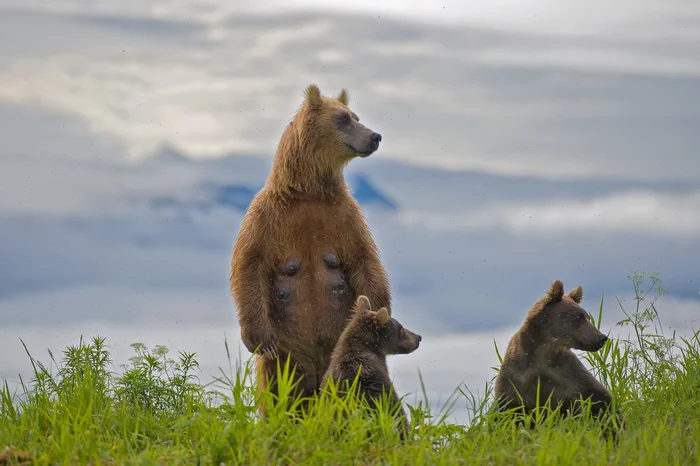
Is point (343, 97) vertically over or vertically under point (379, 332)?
over

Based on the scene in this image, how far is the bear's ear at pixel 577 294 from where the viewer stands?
25.7 ft

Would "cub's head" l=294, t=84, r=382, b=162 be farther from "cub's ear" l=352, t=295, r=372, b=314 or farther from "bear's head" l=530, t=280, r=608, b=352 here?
"bear's head" l=530, t=280, r=608, b=352

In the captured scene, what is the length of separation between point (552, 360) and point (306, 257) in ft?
6.88

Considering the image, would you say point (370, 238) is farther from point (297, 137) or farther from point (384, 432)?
point (384, 432)

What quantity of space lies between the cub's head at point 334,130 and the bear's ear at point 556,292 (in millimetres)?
1865

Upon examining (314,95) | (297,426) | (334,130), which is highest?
(314,95)

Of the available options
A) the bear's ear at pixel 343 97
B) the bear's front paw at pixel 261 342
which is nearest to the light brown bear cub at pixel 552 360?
the bear's front paw at pixel 261 342

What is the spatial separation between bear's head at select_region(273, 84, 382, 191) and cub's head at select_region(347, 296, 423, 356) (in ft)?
4.19

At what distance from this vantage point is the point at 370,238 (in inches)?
310

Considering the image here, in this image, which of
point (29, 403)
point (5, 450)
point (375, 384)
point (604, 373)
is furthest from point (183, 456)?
point (604, 373)

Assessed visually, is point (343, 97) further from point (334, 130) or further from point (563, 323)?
point (563, 323)

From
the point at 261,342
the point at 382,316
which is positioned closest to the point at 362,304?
the point at 382,316

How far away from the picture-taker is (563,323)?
7422mm

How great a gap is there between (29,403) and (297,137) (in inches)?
117
